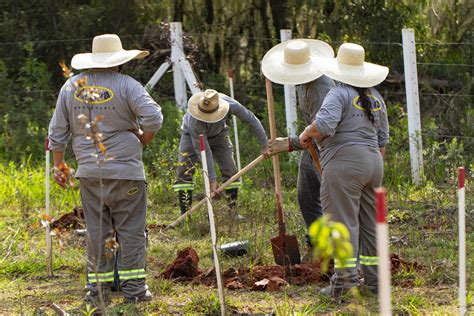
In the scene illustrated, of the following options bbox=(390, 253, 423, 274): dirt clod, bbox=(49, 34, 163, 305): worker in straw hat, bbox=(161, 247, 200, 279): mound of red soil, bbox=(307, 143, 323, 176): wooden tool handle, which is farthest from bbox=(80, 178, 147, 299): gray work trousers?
bbox=(390, 253, 423, 274): dirt clod

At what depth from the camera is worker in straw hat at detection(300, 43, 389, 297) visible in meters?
6.69

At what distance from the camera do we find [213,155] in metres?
10.1

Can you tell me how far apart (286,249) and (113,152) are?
1803mm

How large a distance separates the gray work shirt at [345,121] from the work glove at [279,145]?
799 mm

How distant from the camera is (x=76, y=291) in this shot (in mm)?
7516

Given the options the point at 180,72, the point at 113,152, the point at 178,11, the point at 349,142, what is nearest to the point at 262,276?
the point at 349,142

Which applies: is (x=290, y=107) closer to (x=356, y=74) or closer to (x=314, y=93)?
(x=314, y=93)

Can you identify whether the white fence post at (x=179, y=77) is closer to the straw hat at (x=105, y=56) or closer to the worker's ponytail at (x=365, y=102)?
the straw hat at (x=105, y=56)

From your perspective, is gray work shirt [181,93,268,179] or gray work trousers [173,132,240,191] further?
gray work trousers [173,132,240,191]

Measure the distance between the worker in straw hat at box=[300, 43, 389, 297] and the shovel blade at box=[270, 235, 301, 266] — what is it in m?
1.04

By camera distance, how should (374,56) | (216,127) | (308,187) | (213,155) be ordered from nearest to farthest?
(308,187) → (216,127) → (213,155) → (374,56)

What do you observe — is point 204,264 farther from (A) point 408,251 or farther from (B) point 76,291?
(A) point 408,251

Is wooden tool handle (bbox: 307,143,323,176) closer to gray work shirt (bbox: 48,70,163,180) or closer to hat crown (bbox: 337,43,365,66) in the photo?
hat crown (bbox: 337,43,365,66)

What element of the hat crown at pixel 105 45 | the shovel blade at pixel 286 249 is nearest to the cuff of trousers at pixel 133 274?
the shovel blade at pixel 286 249
